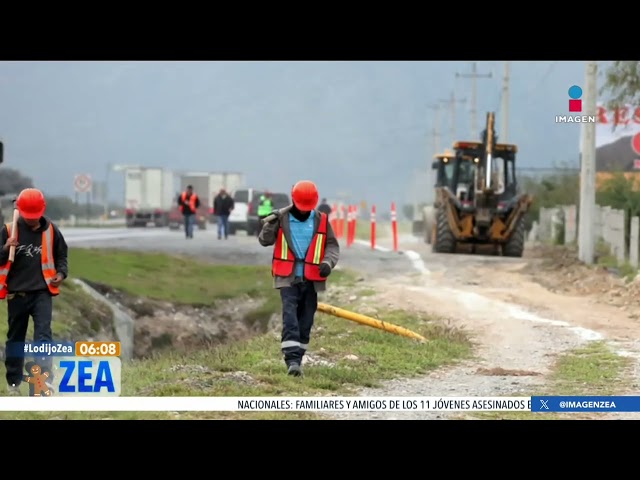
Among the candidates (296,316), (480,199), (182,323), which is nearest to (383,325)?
(296,316)

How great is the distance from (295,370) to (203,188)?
1715 cm

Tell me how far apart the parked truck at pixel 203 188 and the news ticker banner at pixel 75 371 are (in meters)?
11.1

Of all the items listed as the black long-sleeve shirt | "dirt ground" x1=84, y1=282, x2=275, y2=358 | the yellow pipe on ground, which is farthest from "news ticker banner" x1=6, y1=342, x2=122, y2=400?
"dirt ground" x1=84, y1=282, x2=275, y2=358

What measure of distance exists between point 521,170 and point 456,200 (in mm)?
1369

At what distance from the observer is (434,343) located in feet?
32.7

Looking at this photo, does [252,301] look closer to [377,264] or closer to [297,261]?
[377,264]

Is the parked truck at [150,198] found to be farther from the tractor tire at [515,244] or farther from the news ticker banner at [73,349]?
the news ticker banner at [73,349]

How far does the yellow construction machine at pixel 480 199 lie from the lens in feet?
65.8

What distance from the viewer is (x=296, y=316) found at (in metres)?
8.06

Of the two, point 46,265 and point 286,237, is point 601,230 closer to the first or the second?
point 286,237

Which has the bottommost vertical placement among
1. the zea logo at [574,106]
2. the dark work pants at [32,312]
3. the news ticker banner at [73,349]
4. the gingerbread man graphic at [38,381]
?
the gingerbread man graphic at [38,381]

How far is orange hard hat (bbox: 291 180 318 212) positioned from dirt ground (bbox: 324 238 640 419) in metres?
1.39

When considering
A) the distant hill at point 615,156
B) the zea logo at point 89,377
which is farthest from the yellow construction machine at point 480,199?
the zea logo at point 89,377

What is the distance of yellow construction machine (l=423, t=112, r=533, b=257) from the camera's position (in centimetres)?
2006
